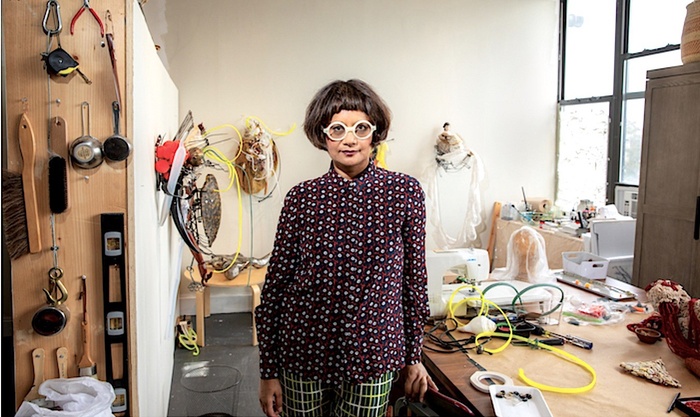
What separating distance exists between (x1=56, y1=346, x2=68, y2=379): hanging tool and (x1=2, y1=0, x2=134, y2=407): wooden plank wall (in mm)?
15

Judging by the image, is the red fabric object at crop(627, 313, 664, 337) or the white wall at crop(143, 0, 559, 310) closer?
the red fabric object at crop(627, 313, 664, 337)

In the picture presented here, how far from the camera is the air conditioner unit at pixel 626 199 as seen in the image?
13.6 feet

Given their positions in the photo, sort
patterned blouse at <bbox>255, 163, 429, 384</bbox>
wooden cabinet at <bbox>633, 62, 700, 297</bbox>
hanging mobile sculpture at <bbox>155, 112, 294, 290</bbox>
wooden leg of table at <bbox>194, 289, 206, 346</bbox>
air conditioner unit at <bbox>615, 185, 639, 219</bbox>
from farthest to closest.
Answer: air conditioner unit at <bbox>615, 185, 639, 219</bbox> → wooden leg of table at <bbox>194, 289, 206, 346</bbox> → wooden cabinet at <bbox>633, 62, 700, 297</bbox> → hanging mobile sculpture at <bbox>155, 112, 294, 290</bbox> → patterned blouse at <bbox>255, 163, 429, 384</bbox>

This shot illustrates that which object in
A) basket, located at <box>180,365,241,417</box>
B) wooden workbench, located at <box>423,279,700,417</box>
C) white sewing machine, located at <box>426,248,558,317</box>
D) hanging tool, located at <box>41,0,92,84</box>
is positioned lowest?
basket, located at <box>180,365,241,417</box>

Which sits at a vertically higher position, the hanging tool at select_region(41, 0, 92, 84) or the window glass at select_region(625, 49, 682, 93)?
the window glass at select_region(625, 49, 682, 93)

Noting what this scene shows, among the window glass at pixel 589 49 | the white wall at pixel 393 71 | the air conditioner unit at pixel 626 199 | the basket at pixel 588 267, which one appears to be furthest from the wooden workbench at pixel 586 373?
the window glass at pixel 589 49

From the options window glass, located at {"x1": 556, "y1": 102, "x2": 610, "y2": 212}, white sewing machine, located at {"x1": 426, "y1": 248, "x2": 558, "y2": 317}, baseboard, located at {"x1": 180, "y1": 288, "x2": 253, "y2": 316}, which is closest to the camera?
white sewing machine, located at {"x1": 426, "y1": 248, "x2": 558, "y2": 317}

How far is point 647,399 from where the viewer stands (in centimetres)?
133

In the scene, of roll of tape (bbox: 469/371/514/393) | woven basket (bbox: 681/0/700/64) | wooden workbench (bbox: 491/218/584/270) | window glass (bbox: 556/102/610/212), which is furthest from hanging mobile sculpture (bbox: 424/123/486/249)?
roll of tape (bbox: 469/371/514/393)

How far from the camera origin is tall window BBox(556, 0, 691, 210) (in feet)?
13.1

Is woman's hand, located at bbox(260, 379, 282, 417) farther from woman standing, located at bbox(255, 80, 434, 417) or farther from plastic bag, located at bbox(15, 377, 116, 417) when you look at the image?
plastic bag, located at bbox(15, 377, 116, 417)

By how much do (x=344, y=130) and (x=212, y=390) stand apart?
2186 mm

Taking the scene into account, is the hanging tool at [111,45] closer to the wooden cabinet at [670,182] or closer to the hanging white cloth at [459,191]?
the wooden cabinet at [670,182]

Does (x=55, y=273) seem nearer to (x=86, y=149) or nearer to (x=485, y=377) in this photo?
(x=86, y=149)
